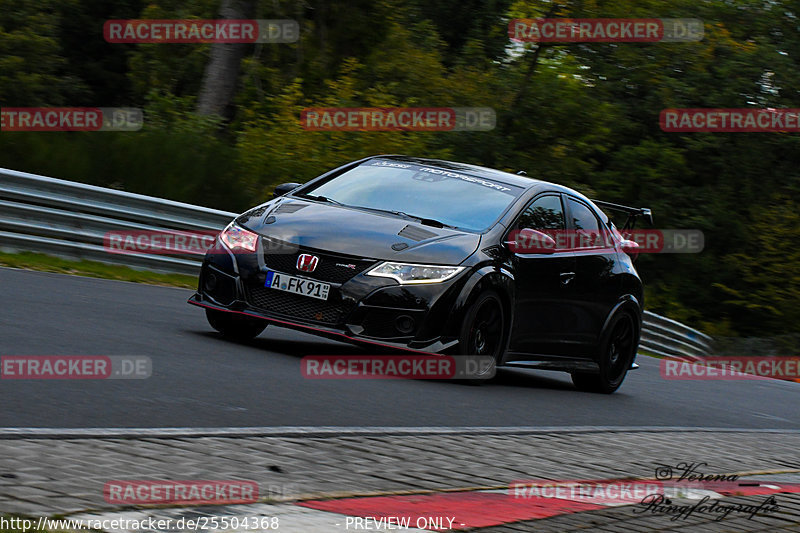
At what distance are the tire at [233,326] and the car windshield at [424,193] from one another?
1.10 metres

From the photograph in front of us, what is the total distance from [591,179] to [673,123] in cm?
393

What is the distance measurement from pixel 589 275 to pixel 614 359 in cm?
119

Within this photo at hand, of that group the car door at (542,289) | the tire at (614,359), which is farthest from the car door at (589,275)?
the tire at (614,359)

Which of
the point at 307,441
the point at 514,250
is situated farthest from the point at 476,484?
the point at 514,250

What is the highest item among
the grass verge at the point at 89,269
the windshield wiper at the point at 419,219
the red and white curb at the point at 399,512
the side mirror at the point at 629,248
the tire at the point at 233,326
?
the red and white curb at the point at 399,512

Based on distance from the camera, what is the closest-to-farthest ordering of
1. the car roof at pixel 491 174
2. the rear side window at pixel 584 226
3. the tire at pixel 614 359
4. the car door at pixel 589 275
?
the car roof at pixel 491 174, the car door at pixel 589 275, the rear side window at pixel 584 226, the tire at pixel 614 359

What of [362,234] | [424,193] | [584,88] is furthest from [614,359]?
[584,88]

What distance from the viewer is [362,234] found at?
8.88 meters

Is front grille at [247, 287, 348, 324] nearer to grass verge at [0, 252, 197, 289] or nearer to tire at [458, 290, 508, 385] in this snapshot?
tire at [458, 290, 508, 385]

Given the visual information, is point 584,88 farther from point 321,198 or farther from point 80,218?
point 321,198

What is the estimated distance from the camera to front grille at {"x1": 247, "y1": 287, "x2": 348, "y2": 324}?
8.67 metres

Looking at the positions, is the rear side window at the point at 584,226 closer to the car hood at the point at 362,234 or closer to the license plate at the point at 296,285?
the car hood at the point at 362,234

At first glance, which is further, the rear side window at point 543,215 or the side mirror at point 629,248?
the side mirror at point 629,248

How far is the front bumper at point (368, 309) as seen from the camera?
8641mm
